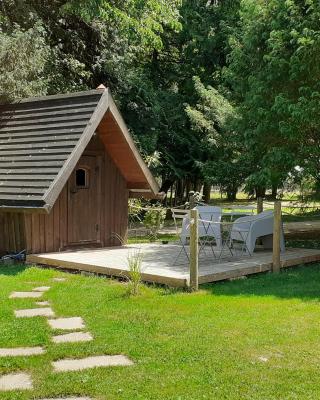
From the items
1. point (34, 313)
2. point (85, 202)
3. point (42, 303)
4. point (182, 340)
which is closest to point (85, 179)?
point (85, 202)

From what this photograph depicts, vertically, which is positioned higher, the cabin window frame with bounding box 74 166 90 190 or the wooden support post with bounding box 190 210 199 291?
the cabin window frame with bounding box 74 166 90 190

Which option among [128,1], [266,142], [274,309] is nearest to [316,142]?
[266,142]

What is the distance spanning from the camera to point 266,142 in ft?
43.1

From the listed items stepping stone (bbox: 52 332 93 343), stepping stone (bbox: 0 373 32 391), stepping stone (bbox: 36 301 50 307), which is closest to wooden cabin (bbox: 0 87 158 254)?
stepping stone (bbox: 36 301 50 307)

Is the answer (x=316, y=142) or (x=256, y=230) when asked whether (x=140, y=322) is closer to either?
(x=256, y=230)

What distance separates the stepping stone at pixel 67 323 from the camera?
20.7ft

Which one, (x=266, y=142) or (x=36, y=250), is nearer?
(x=36, y=250)

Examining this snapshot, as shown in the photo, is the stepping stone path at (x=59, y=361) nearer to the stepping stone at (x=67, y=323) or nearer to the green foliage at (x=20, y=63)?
the stepping stone at (x=67, y=323)

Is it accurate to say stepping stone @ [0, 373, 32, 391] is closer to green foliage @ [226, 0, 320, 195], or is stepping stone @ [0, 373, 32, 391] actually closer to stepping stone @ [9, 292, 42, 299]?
stepping stone @ [9, 292, 42, 299]

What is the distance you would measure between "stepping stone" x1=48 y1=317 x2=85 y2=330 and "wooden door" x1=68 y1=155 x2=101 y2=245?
5.25 m

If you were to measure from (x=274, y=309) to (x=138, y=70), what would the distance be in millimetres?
16692

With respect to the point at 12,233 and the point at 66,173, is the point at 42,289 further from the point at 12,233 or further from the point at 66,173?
the point at 12,233

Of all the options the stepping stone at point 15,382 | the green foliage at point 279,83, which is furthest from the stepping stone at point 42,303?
the green foliage at point 279,83

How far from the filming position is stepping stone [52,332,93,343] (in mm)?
5750
